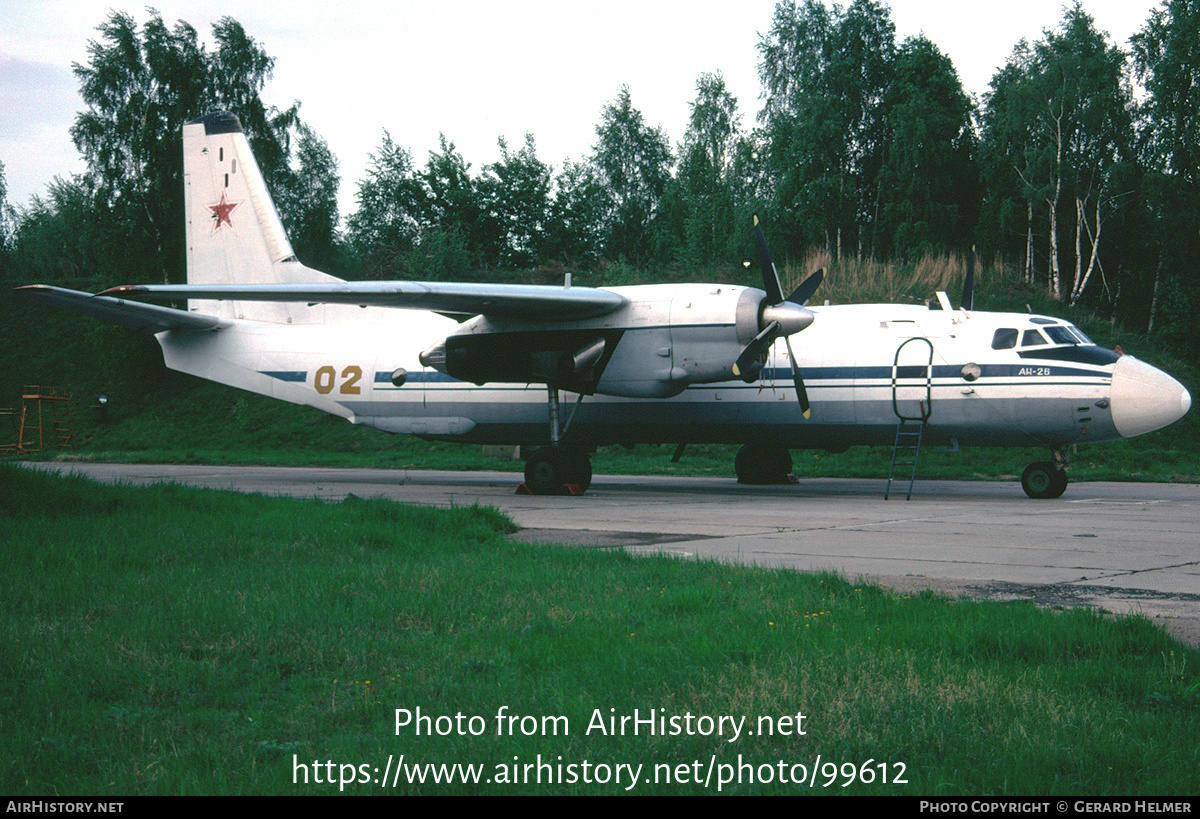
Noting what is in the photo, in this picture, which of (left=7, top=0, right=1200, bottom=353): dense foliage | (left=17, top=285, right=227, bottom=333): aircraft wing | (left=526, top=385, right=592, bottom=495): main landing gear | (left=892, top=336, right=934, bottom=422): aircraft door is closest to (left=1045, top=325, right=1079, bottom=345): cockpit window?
(left=892, top=336, right=934, bottom=422): aircraft door

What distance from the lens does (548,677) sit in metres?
4.37

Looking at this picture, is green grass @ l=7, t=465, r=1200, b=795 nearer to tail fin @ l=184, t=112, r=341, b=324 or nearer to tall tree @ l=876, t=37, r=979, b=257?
tail fin @ l=184, t=112, r=341, b=324

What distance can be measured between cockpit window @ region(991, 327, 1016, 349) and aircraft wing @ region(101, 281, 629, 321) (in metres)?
6.39

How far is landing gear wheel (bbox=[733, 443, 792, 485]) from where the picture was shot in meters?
19.7

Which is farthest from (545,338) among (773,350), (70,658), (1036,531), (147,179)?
(147,179)

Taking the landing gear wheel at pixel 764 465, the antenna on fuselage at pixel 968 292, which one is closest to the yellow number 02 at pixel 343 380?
the landing gear wheel at pixel 764 465

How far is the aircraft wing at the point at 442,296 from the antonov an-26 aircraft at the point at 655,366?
0.04 m

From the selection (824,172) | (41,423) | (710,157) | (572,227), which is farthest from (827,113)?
(41,423)

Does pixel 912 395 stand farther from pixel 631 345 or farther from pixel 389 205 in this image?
pixel 389 205

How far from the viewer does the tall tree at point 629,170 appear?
188ft

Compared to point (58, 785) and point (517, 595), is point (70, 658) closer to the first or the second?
point (58, 785)

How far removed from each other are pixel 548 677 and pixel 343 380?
53.1ft

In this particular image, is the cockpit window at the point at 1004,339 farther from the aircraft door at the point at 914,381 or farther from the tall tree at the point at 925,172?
the tall tree at the point at 925,172

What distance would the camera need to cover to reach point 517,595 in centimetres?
640
